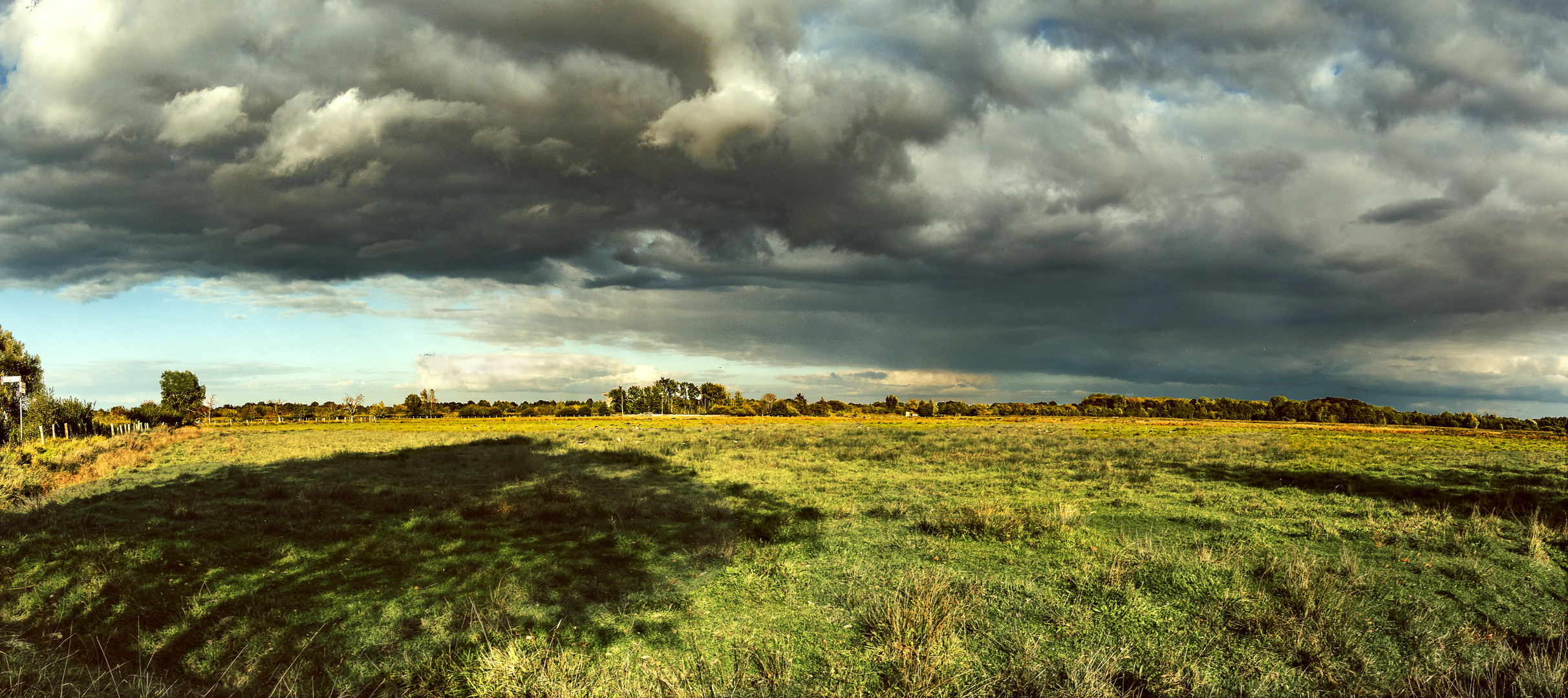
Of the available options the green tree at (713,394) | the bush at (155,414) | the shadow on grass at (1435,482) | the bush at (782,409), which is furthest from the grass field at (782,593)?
the green tree at (713,394)

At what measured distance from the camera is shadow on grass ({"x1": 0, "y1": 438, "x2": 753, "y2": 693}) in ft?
26.5

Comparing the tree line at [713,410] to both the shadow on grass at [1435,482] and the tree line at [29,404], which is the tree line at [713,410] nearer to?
the tree line at [29,404]

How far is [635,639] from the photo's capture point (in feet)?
27.1

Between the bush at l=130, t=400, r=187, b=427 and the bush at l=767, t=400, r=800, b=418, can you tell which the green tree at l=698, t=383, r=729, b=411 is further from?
the bush at l=130, t=400, r=187, b=427

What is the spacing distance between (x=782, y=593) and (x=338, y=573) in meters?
7.95

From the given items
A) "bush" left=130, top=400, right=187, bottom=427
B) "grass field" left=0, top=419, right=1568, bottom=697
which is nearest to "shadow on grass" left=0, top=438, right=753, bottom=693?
"grass field" left=0, top=419, right=1568, bottom=697

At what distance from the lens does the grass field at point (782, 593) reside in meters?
7.32

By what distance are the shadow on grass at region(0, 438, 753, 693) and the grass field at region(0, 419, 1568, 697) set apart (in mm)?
61

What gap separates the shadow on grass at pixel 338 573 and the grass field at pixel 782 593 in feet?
0.20

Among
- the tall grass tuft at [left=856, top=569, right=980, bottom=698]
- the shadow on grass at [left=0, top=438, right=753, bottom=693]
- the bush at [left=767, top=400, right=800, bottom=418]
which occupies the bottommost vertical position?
the bush at [left=767, top=400, right=800, bottom=418]

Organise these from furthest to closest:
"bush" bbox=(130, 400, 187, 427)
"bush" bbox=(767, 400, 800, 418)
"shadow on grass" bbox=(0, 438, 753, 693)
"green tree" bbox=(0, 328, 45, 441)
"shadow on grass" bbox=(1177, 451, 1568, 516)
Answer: "bush" bbox=(767, 400, 800, 418), "bush" bbox=(130, 400, 187, 427), "green tree" bbox=(0, 328, 45, 441), "shadow on grass" bbox=(1177, 451, 1568, 516), "shadow on grass" bbox=(0, 438, 753, 693)

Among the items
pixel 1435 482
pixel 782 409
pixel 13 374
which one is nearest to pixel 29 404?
pixel 13 374

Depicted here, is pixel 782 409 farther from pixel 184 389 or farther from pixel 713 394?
pixel 184 389

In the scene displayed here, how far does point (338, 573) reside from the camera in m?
10.9
